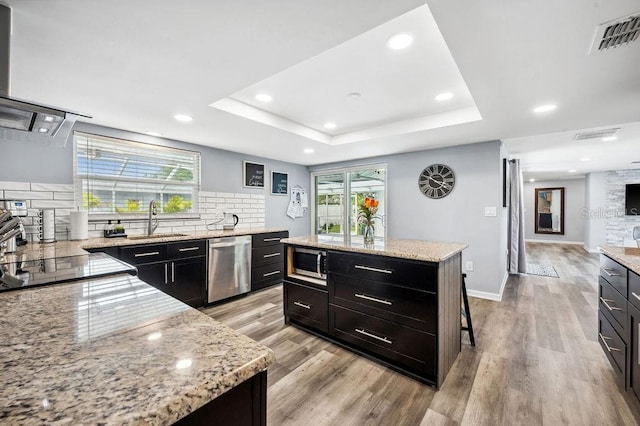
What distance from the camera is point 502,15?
1.33 meters

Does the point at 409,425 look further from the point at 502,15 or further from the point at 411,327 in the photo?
the point at 502,15

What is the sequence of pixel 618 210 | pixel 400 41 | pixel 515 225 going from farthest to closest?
pixel 618 210 → pixel 515 225 → pixel 400 41

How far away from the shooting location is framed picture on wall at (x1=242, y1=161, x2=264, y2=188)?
4.49 metres

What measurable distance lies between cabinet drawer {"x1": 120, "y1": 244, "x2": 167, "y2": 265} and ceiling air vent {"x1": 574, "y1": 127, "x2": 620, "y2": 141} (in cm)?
533

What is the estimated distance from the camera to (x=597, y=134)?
361cm

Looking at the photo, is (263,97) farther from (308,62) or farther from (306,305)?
(306,305)

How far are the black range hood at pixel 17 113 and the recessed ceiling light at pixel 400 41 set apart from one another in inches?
70.6

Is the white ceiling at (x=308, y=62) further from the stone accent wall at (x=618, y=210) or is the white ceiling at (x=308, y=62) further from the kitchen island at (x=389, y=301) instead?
the stone accent wall at (x=618, y=210)

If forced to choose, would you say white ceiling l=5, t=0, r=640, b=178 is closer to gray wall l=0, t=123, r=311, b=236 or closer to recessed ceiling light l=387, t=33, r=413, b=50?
recessed ceiling light l=387, t=33, r=413, b=50

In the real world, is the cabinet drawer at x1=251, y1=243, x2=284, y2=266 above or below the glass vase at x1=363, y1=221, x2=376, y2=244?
below

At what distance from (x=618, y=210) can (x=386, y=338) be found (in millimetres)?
8768

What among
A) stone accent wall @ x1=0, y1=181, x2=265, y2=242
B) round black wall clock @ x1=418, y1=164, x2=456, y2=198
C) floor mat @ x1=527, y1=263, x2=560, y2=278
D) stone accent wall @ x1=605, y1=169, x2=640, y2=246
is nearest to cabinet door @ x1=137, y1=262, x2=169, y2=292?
stone accent wall @ x1=0, y1=181, x2=265, y2=242

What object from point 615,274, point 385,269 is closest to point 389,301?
point 385,269

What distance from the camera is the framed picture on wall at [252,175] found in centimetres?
449
